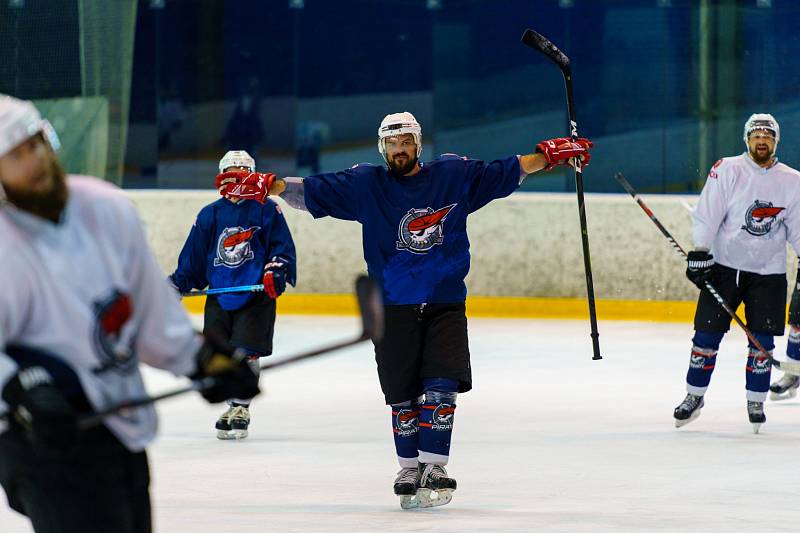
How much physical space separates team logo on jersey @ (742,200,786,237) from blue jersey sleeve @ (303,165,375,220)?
1.96 m

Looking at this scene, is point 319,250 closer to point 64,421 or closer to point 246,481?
point 246,481

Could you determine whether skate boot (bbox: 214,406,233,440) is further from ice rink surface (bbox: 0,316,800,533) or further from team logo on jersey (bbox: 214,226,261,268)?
team logo on jersey (bbox: 214,226,261,268)

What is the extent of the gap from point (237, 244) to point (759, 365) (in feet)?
6.83

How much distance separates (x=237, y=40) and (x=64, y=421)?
9.82 metres

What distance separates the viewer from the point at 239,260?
6.08 meters

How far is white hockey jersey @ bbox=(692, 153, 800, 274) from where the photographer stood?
6.13 meters

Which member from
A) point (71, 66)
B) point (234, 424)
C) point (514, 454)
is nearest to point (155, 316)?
point (514, 454)

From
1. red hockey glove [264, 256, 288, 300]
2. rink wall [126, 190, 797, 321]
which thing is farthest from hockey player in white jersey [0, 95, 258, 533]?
rink wall [126, 190, 797, 321]

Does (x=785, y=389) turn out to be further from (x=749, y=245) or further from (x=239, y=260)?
(x=239, y=260)

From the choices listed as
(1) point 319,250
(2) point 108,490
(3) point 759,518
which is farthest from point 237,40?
(2) point 108,490

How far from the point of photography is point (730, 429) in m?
6.08

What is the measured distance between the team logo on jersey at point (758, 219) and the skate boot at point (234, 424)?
206 centimetres

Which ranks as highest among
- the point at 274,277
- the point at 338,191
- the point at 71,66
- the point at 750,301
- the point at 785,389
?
the point at 71,66

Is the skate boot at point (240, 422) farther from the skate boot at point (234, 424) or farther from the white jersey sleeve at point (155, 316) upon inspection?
the white jersey sleeve at point (155, 316)
